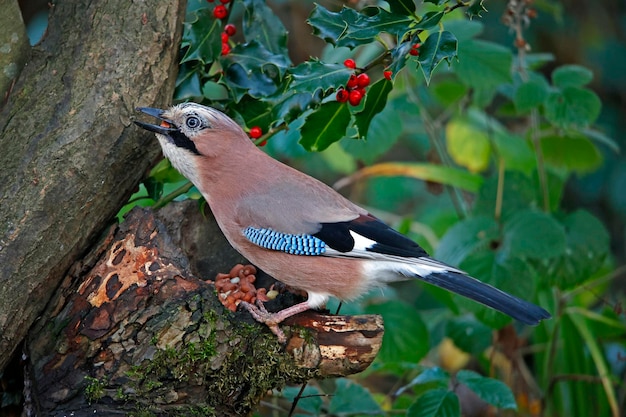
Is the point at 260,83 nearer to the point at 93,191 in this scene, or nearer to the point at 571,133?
the point at 93,191

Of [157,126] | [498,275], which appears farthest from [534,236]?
[157,126]

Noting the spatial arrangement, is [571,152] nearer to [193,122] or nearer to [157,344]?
[193,122]

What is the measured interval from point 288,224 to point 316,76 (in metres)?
0.54

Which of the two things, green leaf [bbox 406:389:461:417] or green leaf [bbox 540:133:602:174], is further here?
green leaf [bbox 540:133:602:174]

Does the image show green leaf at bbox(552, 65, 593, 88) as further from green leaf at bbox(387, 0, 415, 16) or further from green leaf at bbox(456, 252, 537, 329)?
green leaf at bbox(387, 0, 415, 16)

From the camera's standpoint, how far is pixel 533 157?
4.64 m

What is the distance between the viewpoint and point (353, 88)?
2973mm

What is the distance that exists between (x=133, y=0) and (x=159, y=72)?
A: 268 mm

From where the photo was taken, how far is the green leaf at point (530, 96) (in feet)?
→ 12.3

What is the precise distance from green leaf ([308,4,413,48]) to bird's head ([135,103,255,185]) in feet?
1.59

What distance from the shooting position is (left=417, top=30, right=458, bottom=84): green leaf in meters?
2.62

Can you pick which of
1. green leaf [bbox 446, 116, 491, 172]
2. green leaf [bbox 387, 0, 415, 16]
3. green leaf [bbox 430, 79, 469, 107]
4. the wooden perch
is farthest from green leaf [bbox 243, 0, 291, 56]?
green leaf [bbox 446, 116, 491, 172]

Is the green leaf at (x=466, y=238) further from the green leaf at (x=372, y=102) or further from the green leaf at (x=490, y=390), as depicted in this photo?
the green leaf at (x=372, y=102)

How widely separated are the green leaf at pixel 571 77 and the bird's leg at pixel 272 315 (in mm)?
1978
